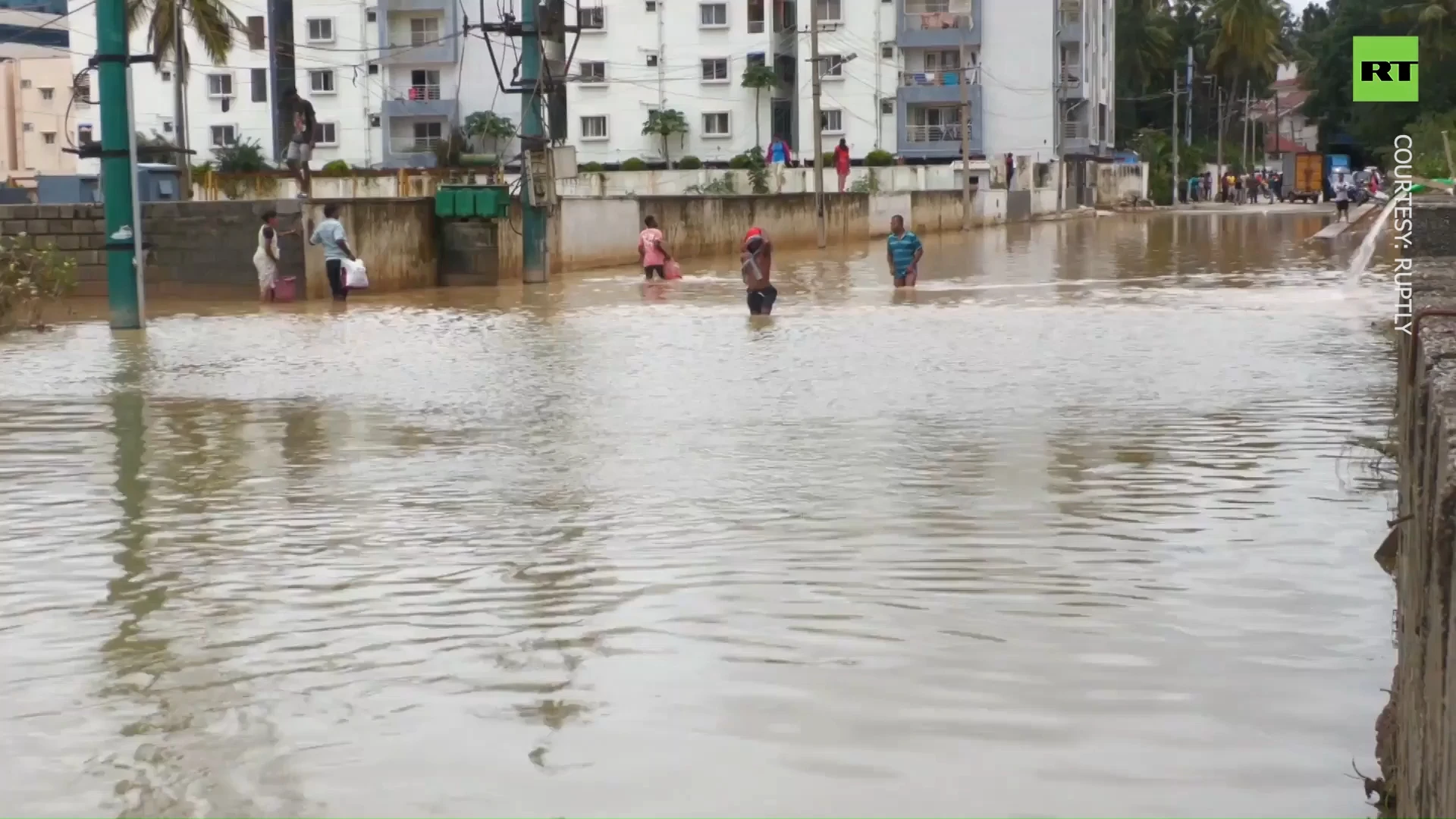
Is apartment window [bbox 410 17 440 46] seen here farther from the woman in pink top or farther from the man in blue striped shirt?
the man in blue striped shirt

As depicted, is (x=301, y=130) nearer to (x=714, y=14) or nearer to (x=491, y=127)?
(x=491, y=127)

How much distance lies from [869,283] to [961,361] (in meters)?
13.1

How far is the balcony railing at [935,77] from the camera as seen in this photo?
7456 centimetres

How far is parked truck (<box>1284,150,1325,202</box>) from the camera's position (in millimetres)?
87688

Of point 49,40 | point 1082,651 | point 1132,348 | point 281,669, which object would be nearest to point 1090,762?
point 1082,651

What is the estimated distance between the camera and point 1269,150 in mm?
140250

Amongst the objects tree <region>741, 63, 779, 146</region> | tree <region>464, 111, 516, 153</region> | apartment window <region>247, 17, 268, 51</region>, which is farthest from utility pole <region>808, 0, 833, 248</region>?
apartment window <region>247, 17, 268, 51</region>

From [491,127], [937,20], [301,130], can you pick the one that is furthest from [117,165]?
[937,20]

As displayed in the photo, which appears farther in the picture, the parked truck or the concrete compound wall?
the parked truck

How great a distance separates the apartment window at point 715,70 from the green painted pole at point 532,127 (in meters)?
44.8

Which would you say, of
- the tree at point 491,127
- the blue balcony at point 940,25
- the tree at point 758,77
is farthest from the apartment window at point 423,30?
the blue balcony at point 940,25

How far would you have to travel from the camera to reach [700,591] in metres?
7.31

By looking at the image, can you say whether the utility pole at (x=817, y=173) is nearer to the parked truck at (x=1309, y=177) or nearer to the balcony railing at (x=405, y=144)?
the balcony railing at (x=405, y=144)

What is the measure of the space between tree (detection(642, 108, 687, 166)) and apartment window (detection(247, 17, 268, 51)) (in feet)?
50.3
